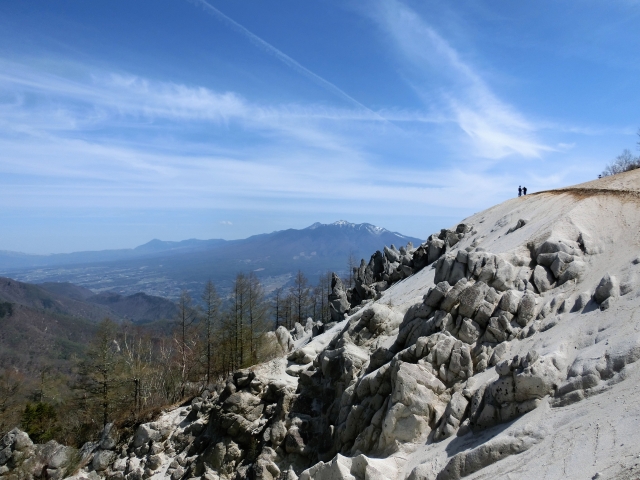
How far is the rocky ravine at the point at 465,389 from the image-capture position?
10984 millimetres

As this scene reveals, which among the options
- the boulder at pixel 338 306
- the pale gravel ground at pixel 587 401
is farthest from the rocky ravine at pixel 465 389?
the boulder at pixel 338 306

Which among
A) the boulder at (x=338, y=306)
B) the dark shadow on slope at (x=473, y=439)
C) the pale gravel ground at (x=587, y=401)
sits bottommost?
the boulder at (x=338, y=306)

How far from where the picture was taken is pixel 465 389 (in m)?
14.2

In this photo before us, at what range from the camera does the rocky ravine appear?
10984mm

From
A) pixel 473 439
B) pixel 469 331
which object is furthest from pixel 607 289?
pixel 473 439

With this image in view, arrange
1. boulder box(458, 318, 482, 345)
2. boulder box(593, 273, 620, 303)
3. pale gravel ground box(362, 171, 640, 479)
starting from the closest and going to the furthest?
pale gravel ground box(362, 171, 640, 479) < boulder box(593, 273, 620, 303) < boulder box(458, 318, 482, 345)

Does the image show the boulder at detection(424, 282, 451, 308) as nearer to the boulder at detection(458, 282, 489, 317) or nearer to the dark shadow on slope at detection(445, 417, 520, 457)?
the boulder at detection(458, 282, 489, 317)

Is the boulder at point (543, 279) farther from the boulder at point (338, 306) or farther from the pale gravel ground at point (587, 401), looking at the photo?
the boulder at point (338, 306)

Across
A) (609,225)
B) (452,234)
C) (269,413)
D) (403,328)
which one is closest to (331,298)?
(452,234)

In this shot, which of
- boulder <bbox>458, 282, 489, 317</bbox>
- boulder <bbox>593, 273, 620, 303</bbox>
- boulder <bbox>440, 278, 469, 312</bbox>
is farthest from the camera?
boulder <bbox>440, 278, 469, 312</bbox>

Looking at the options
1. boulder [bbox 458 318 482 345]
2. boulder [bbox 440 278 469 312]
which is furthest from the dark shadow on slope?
boulder [bbox 440 278 469 312]

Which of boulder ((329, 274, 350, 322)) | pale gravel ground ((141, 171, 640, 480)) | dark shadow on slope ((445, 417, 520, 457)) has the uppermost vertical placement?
pale gravel ground ((141, 171, 640, 480))

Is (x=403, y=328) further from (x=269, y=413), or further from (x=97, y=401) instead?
(x=97, y=401)

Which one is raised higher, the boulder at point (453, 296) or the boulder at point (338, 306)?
the boulder at point (453, 296)
